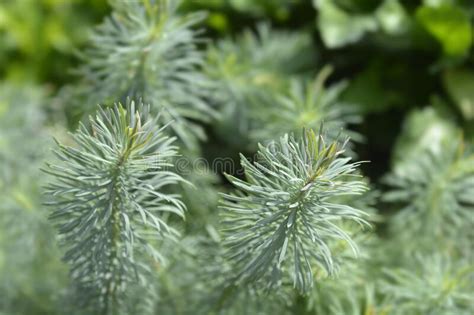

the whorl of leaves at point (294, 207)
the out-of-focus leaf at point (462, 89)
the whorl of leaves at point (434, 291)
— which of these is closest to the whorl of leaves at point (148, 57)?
the whorl of leaves at point (294, 207)

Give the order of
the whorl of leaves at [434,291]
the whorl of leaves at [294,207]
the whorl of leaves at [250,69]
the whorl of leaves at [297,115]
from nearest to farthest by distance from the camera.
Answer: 1. the whorl of leaves at [294,207]
2. the whorl of leaves at [434,291]
3. the whorl of leaves at [297,115]
4. the whorl of leaves at [250,69]

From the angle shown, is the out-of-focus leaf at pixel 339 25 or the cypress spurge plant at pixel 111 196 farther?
the out-of-focus leaf at pixel 339 25

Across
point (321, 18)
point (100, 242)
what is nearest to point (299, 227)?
point (100, 242)

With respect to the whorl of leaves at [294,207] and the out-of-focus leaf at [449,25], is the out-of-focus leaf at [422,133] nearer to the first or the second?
the out-of-focus leaf at [449,25]

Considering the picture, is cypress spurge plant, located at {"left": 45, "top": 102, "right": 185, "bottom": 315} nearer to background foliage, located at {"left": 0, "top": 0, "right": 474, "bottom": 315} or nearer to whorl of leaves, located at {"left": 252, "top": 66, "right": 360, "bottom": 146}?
background foliage, located at {"left": 0, "top": 0, "right": 474, "bottom": 315}

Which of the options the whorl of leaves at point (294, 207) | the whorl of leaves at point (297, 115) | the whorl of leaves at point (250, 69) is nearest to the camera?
the whorl of leaves at point (294, 207)

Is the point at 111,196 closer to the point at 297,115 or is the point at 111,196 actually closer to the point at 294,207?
the point at 294,207
